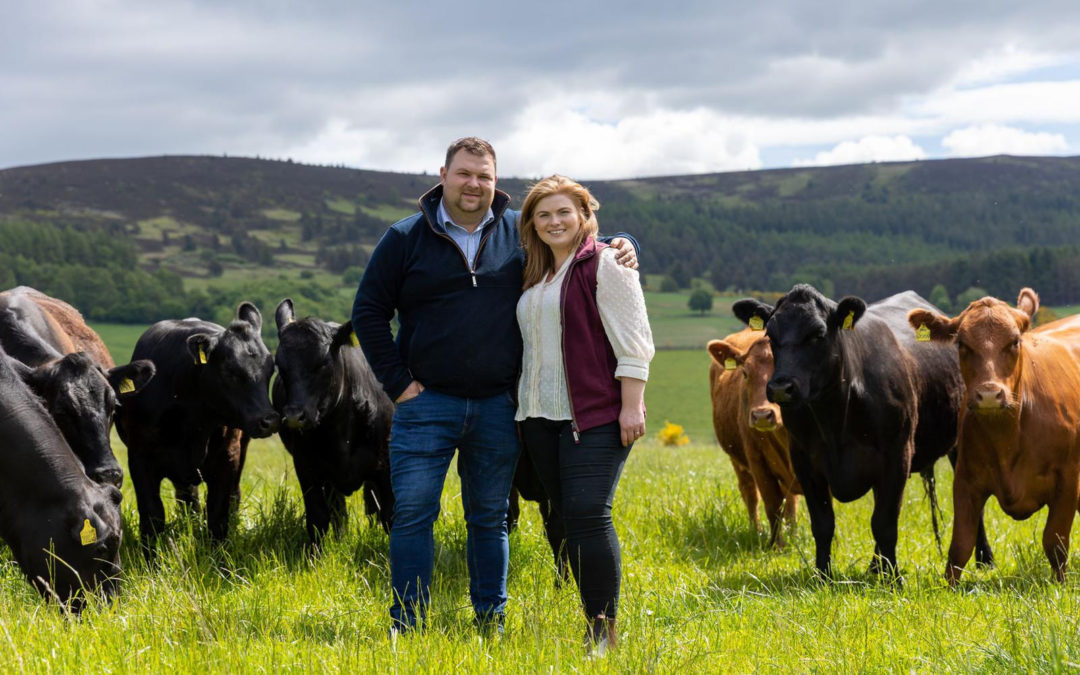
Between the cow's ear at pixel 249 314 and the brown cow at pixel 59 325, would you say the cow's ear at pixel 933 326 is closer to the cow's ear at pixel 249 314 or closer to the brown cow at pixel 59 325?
the cow's ear at pixel 249 314

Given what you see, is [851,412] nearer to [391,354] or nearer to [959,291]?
[391,354]

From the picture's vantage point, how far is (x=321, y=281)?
128125 mm

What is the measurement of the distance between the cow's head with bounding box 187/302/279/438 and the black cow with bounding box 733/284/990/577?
12.0 feet

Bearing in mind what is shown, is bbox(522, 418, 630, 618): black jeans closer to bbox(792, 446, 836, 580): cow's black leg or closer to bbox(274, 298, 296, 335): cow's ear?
bbox(792, 446, 836, 580): cow's black leg

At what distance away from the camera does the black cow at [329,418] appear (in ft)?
22.7

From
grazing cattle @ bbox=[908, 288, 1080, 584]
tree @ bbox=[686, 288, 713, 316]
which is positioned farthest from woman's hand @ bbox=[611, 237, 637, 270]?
tree @ bbox=[686, 288, 713, 316]

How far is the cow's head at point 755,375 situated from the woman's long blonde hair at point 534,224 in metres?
2.94

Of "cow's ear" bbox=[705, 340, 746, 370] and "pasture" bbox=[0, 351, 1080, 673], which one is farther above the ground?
"cow's ear" bbox=[705, 340, 746, 370]

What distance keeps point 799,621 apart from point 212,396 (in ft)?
15.2

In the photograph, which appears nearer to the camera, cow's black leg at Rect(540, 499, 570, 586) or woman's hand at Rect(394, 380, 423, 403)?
woman's hand at Rect(394, 380, 423, 403)

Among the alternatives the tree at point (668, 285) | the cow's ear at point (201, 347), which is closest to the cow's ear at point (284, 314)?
the cow's ear at point (201, 347)

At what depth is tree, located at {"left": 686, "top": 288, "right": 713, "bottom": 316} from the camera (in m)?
110

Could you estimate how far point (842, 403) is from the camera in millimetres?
6844

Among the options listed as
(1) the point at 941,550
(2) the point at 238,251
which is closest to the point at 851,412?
(1) the point at 941,550
